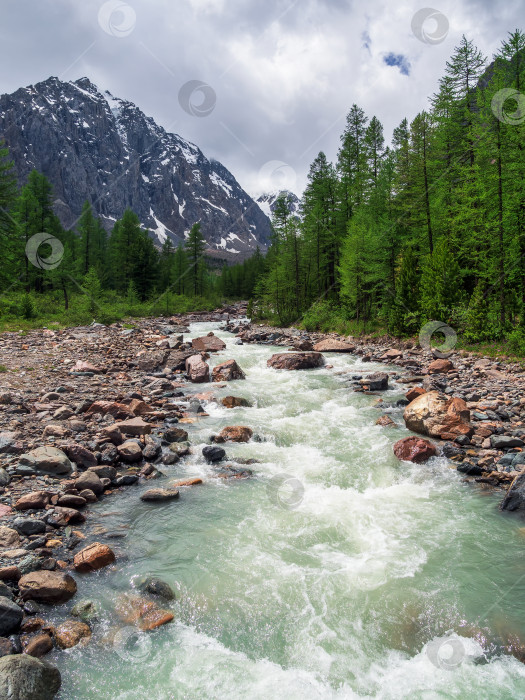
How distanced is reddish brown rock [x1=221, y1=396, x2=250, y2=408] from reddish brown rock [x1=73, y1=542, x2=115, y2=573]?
25.4 feet

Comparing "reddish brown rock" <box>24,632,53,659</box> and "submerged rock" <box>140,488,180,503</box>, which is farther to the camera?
"submerged rock" <box>140,488,180,503</box>

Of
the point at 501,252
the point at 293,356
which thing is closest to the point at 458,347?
the point at 501,252

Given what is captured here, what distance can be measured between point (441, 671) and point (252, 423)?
7.83m

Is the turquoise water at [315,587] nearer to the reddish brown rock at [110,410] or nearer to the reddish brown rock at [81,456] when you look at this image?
the reddish brown rock at [81,456]

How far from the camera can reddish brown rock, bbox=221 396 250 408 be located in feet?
43.1

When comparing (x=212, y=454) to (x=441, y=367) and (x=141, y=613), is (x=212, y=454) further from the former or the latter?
(x=441, y=367)

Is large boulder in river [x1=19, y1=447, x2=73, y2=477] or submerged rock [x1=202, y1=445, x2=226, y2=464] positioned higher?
large boulder in river [x1=19, y1=447, x2=73, y2=477]

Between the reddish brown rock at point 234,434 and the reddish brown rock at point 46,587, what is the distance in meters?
5.49

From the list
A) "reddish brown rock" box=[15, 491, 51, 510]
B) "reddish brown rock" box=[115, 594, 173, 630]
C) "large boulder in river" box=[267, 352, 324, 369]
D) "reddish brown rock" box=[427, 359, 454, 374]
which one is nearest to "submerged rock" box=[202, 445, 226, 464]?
"reddish brown rock" box=[15, 491, 51, 510]

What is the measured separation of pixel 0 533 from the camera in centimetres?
528

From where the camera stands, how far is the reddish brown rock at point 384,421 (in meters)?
11.2

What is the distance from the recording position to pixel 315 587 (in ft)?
17.1

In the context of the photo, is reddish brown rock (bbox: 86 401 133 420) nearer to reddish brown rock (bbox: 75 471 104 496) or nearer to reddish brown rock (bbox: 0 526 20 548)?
reddish brown rock (bbox: 75 471 104 496)

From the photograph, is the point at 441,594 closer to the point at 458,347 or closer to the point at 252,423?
the point at 252,423
